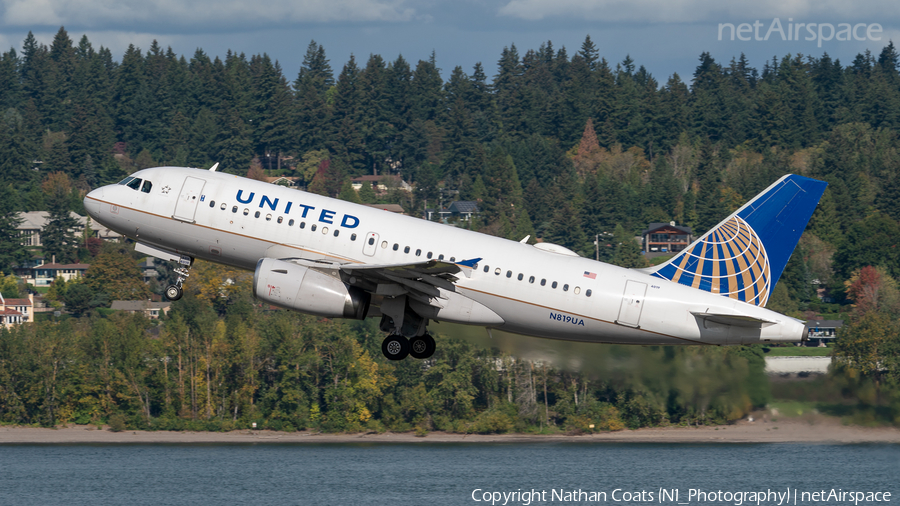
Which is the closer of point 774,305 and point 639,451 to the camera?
point 639,451

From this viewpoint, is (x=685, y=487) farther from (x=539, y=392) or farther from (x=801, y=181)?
(x=801, y=181)

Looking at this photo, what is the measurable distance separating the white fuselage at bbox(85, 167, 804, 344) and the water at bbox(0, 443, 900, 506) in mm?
62901

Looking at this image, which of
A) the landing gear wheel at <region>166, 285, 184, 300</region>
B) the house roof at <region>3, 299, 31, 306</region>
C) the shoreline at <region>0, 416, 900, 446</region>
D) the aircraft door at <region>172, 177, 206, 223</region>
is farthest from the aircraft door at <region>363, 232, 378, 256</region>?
the house roof at <region>3, 299, 31, 306</region>

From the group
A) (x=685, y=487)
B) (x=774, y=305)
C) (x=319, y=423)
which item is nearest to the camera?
(x=685, y=487)

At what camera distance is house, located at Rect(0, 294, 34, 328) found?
546ft

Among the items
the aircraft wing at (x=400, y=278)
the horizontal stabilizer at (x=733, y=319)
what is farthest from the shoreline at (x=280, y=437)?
the aircraft wing at (x=400, y=278)

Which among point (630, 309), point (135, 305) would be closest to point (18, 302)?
point (135, 305)

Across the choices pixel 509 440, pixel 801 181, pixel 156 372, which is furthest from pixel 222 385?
pixel 801 181

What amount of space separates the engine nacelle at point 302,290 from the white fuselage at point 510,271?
3.80 feet

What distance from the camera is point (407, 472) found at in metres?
116

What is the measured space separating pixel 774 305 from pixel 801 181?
119 meters

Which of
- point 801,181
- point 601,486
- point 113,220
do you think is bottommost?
point 601,486

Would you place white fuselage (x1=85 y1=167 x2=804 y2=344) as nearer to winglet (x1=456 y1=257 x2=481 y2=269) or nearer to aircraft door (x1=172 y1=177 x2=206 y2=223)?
winglet (x1=456 y1=257 x2=481 y2=269)

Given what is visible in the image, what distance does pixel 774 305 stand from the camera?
157 metres
